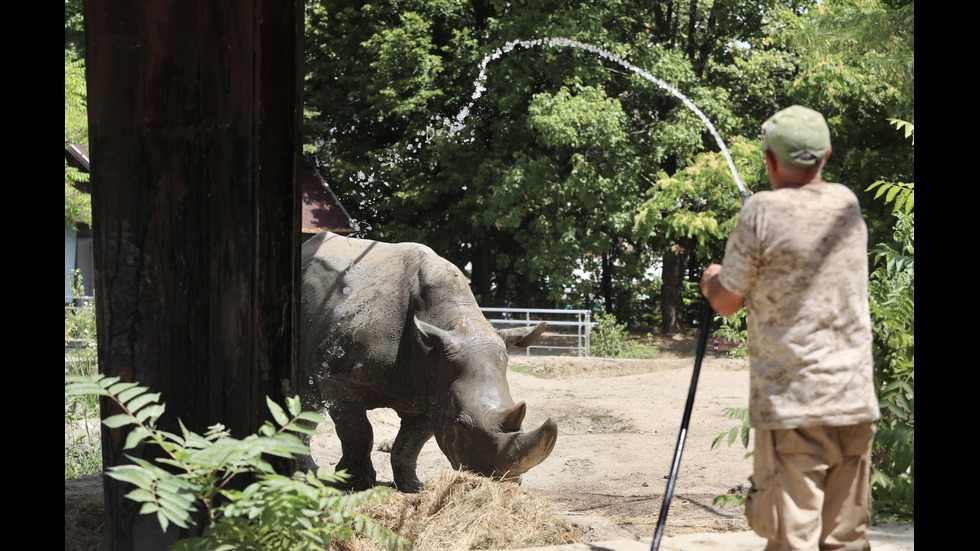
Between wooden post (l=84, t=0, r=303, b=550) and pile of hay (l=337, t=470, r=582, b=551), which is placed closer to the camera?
wooden post (l=84, t=0, r=303, b=550)

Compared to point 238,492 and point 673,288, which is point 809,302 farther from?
point 673,288

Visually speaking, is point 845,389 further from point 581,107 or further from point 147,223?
point 581,107

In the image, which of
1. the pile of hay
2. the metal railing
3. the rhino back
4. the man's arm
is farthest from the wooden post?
the metal railing

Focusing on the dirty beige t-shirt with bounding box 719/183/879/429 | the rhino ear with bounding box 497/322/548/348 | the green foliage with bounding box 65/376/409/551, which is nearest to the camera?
the green foliage with bounding box 65/376/409/551

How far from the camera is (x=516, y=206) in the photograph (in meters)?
24.8

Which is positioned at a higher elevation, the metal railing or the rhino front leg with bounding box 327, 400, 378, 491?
the rhino front leg with bounding box 327, 400, 378, 491

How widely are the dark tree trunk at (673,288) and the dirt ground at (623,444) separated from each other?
6.48 meters

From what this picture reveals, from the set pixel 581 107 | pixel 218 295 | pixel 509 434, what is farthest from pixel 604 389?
pixel 218 295

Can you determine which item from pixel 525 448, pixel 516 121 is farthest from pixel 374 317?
pixel 516 121

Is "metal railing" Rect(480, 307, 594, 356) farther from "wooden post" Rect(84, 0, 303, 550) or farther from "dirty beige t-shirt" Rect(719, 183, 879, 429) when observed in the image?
"dirty beige t-shirt" Rect(719, 183, 879, 429)

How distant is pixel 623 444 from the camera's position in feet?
39.9

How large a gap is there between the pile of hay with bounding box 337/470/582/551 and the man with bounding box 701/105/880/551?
2.80 m

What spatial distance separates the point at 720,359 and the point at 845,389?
59.1 feet

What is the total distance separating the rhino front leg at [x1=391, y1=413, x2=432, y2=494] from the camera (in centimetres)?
882
